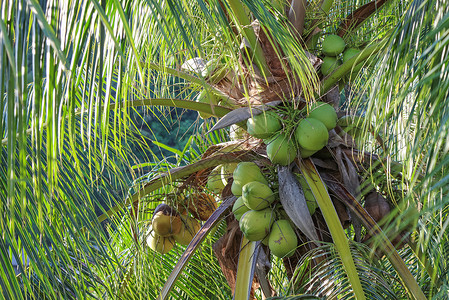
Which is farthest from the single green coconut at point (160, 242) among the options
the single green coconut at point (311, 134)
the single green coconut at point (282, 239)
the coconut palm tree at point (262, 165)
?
the single green coconut at point (311, 134)

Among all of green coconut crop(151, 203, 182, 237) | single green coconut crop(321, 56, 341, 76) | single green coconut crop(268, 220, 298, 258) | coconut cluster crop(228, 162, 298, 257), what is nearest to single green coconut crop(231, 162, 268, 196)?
coconut cluster crop(228, 162, 298, 257)

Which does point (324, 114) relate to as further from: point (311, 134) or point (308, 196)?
point (308, 196)

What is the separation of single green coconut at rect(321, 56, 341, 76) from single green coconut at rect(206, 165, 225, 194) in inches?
16.1

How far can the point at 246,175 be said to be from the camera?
1575mm

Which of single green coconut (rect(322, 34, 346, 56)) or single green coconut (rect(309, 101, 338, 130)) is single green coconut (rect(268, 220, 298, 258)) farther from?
single green coconut (rect(322, 34, 346, 56))

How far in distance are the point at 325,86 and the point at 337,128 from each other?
12 cm

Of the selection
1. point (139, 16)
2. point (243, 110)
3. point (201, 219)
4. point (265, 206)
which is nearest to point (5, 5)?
point (139, 16)

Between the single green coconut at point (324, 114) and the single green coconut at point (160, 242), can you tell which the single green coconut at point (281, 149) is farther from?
the single green coconut at point (160, 242)

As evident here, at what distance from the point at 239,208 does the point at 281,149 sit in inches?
7.9

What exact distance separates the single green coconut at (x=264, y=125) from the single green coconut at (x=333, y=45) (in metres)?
0.30

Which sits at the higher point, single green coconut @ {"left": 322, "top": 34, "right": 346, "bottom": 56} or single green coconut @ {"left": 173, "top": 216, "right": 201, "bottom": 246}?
single green coconut @ {"left": 322, "top": 34, "right": 346, "bottom": 56}

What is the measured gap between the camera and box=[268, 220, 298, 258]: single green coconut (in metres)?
1.52

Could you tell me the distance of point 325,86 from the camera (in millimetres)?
1683

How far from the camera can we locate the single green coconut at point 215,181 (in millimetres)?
1799
